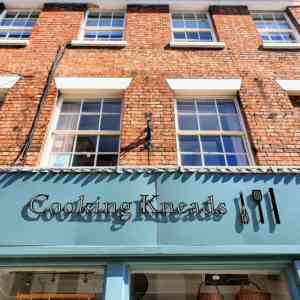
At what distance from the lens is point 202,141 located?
5426 millimetres

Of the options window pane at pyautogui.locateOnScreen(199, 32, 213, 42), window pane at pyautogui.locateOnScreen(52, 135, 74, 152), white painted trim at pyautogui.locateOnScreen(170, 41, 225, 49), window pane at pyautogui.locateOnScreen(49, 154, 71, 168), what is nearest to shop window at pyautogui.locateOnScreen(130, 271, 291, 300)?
window pane at pyautogui.locateOnScreen(49, 154, 71, 168)

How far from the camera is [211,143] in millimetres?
5410

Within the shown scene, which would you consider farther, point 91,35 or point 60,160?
point 91,35

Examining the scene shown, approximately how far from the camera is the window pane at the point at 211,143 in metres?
5.32

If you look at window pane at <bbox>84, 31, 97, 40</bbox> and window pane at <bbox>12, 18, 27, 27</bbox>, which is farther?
window pane at <bbox>12, 18, 27, 27</bbox>

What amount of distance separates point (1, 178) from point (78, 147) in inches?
54.6

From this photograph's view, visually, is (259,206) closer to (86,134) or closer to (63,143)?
(86,134)

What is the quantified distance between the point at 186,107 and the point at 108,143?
5.83 feet

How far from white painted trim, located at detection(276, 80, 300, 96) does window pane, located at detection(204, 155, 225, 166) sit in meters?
2.19

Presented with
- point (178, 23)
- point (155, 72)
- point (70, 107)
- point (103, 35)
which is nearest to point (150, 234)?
point (70, 107)

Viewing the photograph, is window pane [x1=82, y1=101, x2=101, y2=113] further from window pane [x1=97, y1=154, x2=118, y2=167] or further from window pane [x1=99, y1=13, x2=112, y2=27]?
window pane [x1=99, y1=13, x2=112, y2=27]

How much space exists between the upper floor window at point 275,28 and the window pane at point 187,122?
356cm

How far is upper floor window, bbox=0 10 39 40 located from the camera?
25.0 feet

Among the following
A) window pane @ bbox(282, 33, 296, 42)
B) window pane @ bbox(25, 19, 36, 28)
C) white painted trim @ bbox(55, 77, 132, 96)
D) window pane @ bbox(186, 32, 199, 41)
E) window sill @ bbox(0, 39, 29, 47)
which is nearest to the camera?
white painted trim @ bbox(55, 77, 132, 96)
